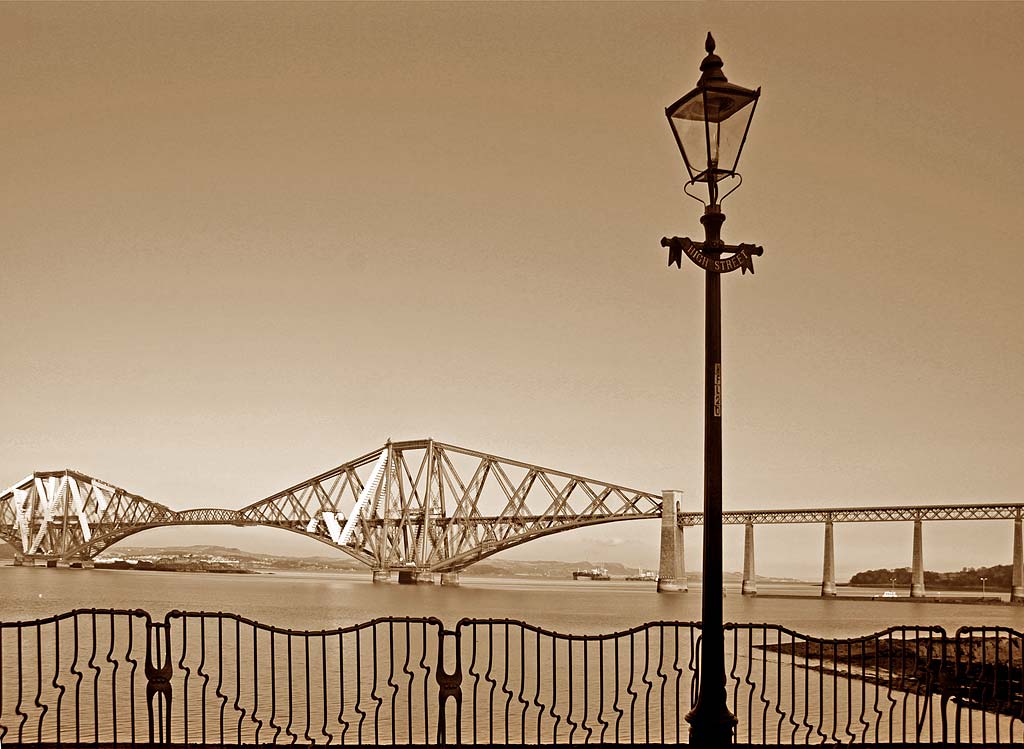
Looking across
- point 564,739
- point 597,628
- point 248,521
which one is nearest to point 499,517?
point 248,521

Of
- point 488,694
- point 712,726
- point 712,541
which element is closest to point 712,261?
point 712,541

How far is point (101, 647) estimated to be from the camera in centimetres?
4903

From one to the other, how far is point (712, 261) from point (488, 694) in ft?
77.6

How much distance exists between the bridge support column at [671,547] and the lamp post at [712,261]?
126 m

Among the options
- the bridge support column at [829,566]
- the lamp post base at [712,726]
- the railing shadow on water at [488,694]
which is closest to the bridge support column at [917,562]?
the bridge support column at [829,566]

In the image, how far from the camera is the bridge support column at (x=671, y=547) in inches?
5241

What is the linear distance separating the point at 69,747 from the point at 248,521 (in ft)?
486

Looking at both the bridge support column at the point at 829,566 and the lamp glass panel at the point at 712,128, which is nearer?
the lamp glass panel at the point at 712,128

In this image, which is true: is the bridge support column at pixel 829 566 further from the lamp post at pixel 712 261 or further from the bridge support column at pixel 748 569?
the lamp post at pixel 712 261

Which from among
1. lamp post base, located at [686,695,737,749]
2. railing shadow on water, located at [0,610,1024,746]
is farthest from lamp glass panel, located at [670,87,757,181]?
railing shadow on water, located at [0,610,1024,746]

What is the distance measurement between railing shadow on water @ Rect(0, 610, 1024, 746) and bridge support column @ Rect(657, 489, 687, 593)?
85882 millimetres

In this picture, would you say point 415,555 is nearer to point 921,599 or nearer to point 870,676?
point 921,599

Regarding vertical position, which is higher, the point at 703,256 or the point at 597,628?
the point at 703,256

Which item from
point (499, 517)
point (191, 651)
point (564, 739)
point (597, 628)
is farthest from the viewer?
point (499, 517)
